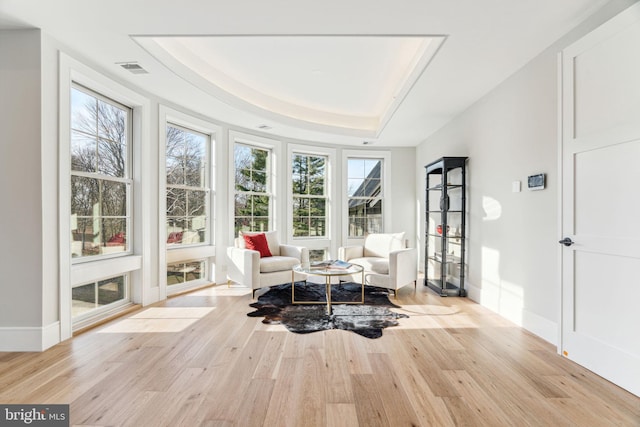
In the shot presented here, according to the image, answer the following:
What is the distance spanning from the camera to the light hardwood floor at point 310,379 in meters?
1.75

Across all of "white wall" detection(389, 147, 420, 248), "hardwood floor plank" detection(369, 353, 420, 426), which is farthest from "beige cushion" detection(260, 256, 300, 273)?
"white wall" detection(389, 147, 420, 248)

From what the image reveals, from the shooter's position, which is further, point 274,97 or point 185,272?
point 274,97

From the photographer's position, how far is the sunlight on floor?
3.04 m

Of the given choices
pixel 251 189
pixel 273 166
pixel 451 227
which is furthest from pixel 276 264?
pixel 451 227

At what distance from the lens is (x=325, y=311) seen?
3598 millimetres

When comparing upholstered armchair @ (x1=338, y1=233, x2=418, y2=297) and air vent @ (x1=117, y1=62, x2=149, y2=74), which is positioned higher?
air vent @ (x1=117, y1=62, x2=149, y2=74)

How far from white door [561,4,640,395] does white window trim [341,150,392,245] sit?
4.04m

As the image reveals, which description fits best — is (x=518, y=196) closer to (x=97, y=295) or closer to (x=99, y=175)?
(x=99, y=175)

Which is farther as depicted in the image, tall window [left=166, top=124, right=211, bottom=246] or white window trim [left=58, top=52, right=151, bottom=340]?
tall window [left=166, top=124, right=211, bottom=246]

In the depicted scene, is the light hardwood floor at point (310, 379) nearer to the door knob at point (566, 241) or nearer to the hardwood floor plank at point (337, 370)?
the hardwood floor plank at point (337, 370)

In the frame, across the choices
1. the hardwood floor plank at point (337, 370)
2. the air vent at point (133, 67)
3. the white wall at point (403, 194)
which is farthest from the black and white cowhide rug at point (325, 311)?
the air vent at point (133, 67)

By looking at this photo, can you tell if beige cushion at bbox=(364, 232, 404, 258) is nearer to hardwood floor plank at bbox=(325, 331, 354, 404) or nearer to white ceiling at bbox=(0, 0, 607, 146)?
white ceiling at bbox=(0, 0, 607, 146)

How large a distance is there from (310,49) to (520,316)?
348cm

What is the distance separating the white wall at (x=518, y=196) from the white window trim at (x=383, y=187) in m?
2.15
